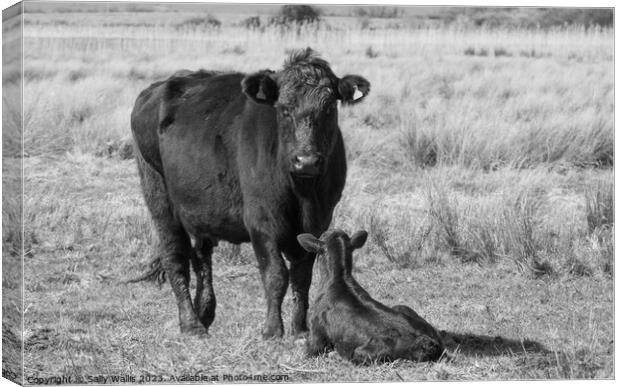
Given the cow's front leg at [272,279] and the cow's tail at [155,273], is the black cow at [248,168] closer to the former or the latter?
the cow's front leg at [272,279]

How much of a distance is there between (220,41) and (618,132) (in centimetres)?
335

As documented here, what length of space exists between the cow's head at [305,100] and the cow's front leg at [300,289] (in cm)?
78

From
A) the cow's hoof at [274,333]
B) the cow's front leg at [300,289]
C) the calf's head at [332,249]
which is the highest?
the calf's head at [332,249]

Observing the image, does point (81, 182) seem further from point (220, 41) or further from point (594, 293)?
point (594, 293)

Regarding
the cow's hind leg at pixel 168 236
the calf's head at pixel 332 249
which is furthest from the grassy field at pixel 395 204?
the calf's head at pixel 332 249

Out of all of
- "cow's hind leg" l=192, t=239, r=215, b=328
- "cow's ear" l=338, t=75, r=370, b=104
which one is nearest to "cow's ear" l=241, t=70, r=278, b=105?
"cow's ear" l=338, t=75, r=370, b=104

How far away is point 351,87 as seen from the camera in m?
9.83

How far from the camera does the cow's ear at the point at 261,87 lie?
9.71 metres

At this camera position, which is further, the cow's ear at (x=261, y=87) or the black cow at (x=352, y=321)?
the cow's ear at (x=261, y=87)

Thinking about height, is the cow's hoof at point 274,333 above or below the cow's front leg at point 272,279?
below

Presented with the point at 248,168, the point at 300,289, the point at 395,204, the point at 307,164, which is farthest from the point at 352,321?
the point at 395,204

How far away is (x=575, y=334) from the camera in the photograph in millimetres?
10195

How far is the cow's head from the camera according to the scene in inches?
371

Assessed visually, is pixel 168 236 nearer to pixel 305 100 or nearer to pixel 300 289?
pixel 300 289
